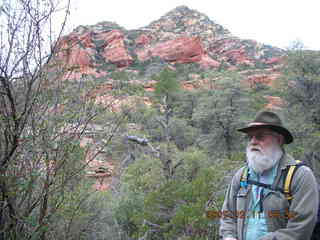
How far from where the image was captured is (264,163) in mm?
2135

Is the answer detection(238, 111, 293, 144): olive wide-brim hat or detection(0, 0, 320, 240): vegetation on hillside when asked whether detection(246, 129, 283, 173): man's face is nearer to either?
detection(238, 111, 293, 144): olive wide-brim hat

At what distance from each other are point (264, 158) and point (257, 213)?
0.40 metres

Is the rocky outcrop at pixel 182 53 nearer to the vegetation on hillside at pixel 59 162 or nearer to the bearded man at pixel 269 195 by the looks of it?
the vegetation on hillside at pixel 59 162

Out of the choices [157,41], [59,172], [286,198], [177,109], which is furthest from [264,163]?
[157,41]

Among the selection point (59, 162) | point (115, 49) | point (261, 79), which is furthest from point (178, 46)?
point (59, 162)

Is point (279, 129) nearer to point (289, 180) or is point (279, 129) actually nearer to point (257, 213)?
point (289, 180)

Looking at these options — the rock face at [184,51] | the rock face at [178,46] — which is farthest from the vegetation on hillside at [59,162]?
the rock face at [178,46]

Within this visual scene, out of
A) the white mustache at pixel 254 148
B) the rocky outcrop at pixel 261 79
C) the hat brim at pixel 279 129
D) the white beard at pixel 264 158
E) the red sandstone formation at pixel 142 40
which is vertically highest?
the red sandstone formation at pixel 142 40

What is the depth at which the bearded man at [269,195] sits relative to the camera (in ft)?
6.01

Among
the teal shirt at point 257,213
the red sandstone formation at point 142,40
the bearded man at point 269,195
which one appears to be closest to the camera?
the bearded man at point 269,195

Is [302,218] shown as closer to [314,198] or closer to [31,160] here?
[314,198]

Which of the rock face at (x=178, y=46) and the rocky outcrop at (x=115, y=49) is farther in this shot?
the rock face at (x=178, y=46)

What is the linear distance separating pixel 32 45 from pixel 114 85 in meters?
1.02

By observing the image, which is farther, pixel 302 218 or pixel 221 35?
pixel 221 35
